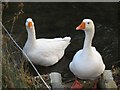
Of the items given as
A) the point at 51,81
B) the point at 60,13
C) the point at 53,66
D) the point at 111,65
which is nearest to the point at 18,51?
the point at 53,66

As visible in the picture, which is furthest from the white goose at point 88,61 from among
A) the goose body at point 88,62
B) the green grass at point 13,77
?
the green grass at point 13,77

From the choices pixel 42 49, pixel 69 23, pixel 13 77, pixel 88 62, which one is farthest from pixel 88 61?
pixel 69 23

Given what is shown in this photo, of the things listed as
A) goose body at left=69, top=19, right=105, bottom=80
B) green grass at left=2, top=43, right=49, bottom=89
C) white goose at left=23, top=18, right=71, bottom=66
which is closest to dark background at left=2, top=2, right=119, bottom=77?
white goose at left=23, top=18, right=71, bottom=66

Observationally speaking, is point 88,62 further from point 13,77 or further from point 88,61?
point 13,77

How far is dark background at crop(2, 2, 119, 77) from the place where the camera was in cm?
461

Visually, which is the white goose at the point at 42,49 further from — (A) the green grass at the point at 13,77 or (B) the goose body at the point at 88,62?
(A) the green grass at the point at 13,77

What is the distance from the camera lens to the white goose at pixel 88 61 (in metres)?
3.74

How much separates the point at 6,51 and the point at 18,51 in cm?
69

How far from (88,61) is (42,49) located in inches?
27.2

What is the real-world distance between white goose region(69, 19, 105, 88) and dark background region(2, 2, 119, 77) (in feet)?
1.59

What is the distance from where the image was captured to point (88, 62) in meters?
3.78

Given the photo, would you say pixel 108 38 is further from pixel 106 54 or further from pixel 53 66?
pixel 53 66

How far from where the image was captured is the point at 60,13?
5473 millimetres

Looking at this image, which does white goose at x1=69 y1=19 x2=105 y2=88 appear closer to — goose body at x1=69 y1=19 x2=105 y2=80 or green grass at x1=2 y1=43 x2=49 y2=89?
goose body at x1=69 y1=19 x2=105 y2=80
